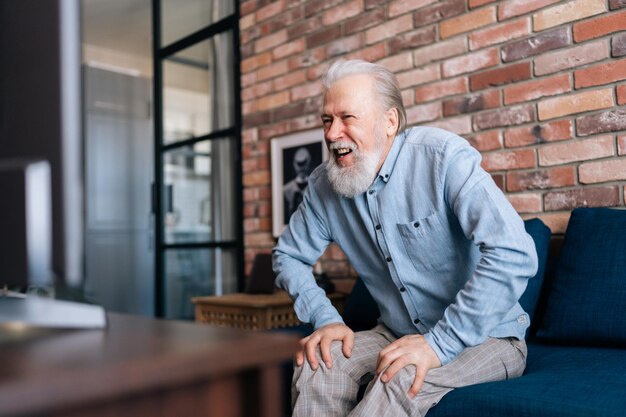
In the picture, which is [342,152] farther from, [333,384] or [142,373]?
[142,373]

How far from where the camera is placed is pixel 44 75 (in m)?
0.62

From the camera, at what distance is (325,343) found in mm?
1458

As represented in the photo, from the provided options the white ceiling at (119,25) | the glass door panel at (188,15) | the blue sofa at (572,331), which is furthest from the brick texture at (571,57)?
the white ceiling at (119,25)

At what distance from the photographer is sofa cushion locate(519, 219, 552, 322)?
1850 millimetres

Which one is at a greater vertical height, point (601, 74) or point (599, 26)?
A: point (599, 26)

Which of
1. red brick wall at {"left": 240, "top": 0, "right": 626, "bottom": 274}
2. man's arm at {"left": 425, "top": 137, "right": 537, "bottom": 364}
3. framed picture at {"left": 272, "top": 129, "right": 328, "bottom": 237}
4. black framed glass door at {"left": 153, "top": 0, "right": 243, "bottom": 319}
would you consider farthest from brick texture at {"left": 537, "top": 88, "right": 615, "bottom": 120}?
black framed glass door at {"left": 153, "top": 0, "right": 243, "bottom": 319}

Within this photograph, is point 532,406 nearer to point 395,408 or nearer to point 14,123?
point 395,408

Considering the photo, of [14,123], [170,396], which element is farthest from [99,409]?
[14,123]

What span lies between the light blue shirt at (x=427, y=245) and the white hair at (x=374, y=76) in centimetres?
11

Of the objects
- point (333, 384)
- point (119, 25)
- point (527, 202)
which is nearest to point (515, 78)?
point (527, 202)

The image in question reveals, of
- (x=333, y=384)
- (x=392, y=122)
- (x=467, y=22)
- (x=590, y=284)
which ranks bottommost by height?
(x=333, y=384)

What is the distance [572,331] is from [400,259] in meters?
0.58

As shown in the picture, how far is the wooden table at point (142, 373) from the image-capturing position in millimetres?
459

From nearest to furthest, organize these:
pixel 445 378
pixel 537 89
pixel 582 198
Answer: pixel 445 378
pixel 582 198
pixel 537 89
